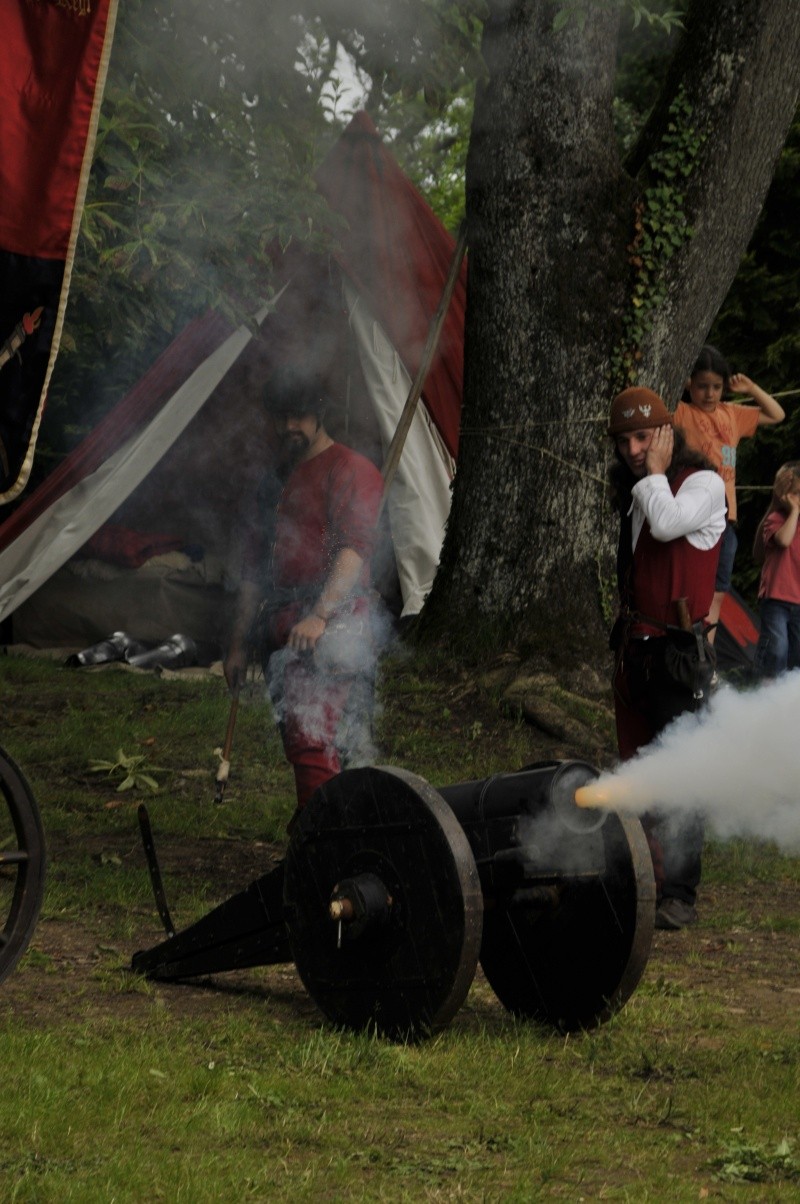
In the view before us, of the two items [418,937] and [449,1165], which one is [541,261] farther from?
[449,1165]

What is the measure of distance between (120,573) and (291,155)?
499 cm

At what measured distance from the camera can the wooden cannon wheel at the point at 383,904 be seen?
360cm

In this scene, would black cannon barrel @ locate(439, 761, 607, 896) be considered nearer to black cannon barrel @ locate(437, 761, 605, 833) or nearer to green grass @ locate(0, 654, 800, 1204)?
black cannon barrel @ locate(437, 761, 605, 833)

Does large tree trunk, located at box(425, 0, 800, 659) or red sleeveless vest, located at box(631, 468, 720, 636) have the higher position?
large tree trunk, located at box(425, 0, 800, 659)

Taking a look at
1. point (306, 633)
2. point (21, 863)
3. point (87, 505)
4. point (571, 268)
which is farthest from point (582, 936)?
point (87, 505)

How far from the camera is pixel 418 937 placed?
3.68 m

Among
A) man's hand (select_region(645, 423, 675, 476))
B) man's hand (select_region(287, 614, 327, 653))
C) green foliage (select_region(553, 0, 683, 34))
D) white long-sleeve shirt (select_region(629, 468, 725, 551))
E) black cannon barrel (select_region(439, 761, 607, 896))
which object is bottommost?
black cannon barrel (select_region(439, 761, 607, 896))

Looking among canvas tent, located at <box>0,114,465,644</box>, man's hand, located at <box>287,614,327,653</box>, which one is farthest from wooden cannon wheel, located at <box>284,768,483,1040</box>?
canvas tent, located at <box>0,114,465,644</box>

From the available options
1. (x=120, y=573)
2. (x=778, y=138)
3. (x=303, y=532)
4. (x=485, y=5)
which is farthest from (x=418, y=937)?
(x=120, y=573)

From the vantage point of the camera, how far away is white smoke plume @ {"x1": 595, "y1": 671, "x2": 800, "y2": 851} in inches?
141

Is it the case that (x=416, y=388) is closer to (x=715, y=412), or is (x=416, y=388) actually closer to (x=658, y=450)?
(x=715, y=412)

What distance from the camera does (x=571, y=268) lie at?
790 cm

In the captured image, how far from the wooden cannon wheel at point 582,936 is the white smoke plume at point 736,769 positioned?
0.36 ft

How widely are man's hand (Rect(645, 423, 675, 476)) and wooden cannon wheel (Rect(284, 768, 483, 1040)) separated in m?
1.67
